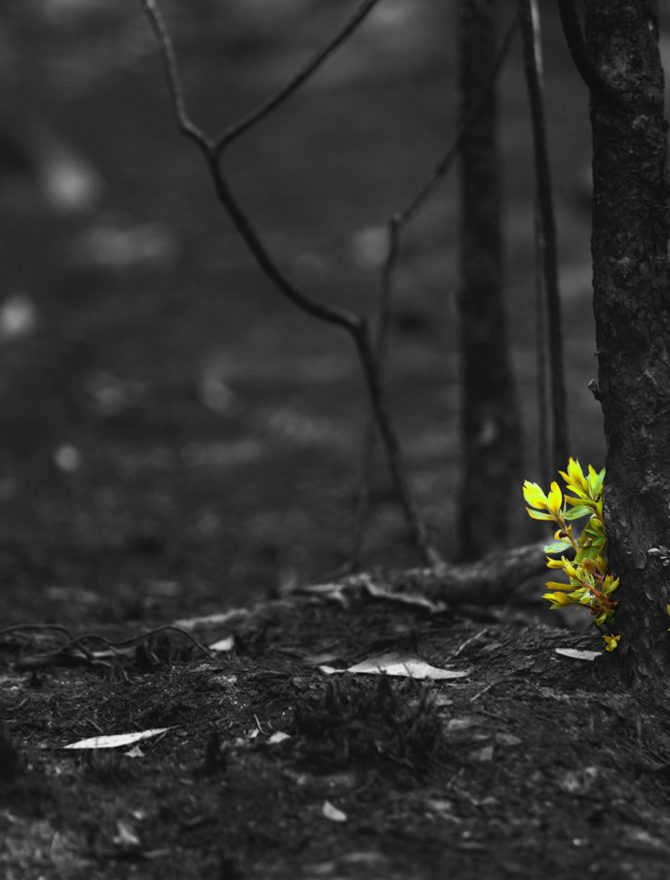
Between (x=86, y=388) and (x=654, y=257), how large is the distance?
5.92 meters

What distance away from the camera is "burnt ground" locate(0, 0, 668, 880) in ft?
6.98

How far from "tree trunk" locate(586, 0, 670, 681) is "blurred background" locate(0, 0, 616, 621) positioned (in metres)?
2.28

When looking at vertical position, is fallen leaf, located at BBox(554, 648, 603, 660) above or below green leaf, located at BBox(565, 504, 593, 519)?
A: below

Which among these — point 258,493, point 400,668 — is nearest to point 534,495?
point 400,668

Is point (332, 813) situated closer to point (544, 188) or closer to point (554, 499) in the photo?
point (554, 499)

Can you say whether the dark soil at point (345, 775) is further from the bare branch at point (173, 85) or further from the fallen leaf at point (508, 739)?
the bare branch at point (173, 85)

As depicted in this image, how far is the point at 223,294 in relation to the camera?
9.62 metres

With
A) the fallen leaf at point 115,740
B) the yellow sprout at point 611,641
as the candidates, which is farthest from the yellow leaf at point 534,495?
the fallen leaf at point 115,740

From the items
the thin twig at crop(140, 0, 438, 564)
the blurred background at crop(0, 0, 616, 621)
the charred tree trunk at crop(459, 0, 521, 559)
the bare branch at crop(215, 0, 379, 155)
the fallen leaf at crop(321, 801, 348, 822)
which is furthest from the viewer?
the blurred background at crop(0, 0, 616, 621)

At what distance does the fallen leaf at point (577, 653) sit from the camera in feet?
8.86

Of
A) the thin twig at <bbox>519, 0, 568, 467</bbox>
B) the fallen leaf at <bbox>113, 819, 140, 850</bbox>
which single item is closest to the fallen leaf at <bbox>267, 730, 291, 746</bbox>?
the fallen leaf at <bbox>113, 819, 140, 850</bbox>

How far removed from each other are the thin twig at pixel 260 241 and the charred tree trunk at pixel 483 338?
0.78m

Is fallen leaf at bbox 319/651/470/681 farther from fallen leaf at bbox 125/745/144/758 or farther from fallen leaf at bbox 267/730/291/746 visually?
fallen leaf at bbox 125/745/144/758

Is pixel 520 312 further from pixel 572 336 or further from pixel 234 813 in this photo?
pixel 234 813
